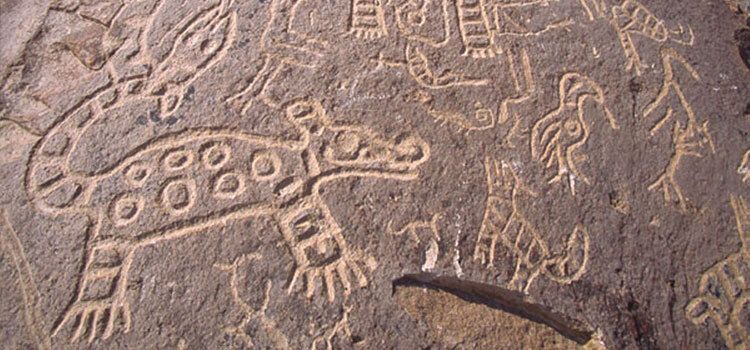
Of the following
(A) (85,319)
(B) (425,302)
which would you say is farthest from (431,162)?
(A) (85,319)

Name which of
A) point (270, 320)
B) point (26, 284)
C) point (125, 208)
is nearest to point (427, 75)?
point (270, 320)

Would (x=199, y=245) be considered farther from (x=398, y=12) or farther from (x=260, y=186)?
(x=398, y=12)

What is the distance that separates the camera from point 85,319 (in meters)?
2.22

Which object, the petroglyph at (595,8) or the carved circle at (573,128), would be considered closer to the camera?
the carved circle at (573,128)

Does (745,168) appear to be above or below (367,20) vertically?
below

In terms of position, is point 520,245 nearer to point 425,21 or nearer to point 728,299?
point 728,299

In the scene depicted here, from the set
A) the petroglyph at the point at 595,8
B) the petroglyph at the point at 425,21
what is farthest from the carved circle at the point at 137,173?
→ the petroglyph at the point at 595,8

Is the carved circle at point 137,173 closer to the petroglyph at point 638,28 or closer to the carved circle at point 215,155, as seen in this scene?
the carved circle at point 215,155

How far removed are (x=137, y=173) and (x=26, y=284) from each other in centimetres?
52

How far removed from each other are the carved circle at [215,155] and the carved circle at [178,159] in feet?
0.17

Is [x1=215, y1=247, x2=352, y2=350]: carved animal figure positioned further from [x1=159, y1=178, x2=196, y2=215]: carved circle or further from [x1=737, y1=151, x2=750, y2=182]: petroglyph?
[x1=737, y1=151, x2=750, y2=182]: petroglyph

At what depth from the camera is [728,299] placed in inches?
95.2

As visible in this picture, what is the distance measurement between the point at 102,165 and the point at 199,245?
513mm

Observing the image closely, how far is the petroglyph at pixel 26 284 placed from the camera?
220 centimetres
